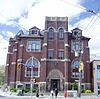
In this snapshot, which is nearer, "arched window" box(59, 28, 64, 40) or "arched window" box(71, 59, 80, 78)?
"arched window" box(71, 59, 80, 78)

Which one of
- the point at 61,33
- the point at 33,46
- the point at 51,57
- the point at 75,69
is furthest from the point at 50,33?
A: the point at 75,69

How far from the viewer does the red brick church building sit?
6306 cm

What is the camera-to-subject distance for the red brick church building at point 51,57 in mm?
63062

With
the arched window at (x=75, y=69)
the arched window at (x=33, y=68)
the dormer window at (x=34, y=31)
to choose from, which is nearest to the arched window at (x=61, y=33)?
the dormer window at (x=34, y=31)

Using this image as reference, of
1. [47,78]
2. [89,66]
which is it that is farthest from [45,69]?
[89,66]

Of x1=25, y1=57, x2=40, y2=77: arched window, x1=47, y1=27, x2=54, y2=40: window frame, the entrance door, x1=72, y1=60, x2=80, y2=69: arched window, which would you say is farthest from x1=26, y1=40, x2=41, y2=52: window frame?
x1=72, y1=60, x2=80, y2=69: arched window

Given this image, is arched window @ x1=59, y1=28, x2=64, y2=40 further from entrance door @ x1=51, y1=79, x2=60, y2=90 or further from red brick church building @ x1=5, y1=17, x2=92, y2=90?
entrance door @ x1=51, y1=79, x2=60, y2=90

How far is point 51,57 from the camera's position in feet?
211

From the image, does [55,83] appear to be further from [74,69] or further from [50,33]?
[50,33]

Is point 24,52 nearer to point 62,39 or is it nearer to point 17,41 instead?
point 17,41

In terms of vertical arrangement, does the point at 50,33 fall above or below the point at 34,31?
below

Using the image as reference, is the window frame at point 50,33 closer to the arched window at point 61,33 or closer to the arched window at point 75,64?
the arched window at point 61,33

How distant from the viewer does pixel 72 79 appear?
6356cm

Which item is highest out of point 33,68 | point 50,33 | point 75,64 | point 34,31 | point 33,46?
point 34,31
